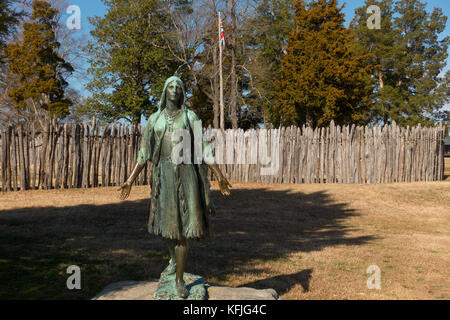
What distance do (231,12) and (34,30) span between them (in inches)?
518

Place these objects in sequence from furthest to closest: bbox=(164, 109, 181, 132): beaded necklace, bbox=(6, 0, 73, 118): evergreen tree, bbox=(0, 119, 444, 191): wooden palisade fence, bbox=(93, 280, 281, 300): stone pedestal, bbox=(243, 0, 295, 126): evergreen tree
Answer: bbox=(243, 0, 295, 126): evergreen tree, bbox=(6, 0, 73, 118): evergreen tree, bbox=(0, 119, 444, 191): wooden palisade fence, bbox=(93, 280, 281, 300): stone pedestal, bbox=(164, 109, 181, 132): beaded necklace

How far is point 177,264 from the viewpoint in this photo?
12.3 ft

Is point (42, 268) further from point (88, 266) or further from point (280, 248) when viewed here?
point (280, 248)

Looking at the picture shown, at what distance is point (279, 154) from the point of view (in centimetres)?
1468

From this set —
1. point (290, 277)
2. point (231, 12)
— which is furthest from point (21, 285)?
point (231, 12)

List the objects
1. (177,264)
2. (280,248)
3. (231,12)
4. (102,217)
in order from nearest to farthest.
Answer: (177,264) < (280,248) < (102,217) < (231,12)

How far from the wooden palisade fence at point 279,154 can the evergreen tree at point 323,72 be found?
31.9 ft

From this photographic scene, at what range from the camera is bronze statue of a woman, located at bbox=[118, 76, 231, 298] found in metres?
3.63

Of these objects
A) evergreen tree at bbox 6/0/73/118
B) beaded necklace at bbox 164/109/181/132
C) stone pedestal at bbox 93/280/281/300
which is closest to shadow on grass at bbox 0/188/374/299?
stone pedestal at bbox 93/280/281/300

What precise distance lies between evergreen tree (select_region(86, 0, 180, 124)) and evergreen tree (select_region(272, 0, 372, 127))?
8844 mm

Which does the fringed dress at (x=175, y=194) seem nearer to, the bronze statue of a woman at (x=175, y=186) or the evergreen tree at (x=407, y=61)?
the bronze statue of a woman at (x=175, y=186)

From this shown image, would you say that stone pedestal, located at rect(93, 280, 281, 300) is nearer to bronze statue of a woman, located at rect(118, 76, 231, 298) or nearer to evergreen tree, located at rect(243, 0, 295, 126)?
bronze statue of a woman, located at rect(118, 76, 231, 298)

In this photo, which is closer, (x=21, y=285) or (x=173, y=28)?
(x=21, y=285)

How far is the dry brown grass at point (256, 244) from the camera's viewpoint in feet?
17.1
